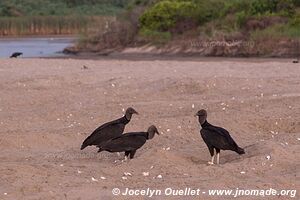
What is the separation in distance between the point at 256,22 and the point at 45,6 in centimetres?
4282

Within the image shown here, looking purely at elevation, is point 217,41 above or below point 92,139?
below

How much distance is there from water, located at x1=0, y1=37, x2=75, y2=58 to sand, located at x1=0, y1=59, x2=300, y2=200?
21708mm

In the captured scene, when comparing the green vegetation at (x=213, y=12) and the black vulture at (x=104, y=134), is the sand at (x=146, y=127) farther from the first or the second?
the green vegetation at (x=213, y=12)

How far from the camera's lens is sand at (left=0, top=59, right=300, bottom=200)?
10008 mm

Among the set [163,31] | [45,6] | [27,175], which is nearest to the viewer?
[27,175]

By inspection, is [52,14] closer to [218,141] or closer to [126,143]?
[126,143]

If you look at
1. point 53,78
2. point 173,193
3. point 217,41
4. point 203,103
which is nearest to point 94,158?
point 173,193

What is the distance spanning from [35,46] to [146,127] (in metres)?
42.1

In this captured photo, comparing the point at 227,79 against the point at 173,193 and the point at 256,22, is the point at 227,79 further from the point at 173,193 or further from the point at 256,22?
the point at 256,22

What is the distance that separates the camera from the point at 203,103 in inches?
672

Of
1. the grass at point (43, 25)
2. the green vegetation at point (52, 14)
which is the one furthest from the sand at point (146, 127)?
the grass at point (43, 25)

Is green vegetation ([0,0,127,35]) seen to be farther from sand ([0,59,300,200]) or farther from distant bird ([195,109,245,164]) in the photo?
distant bird ([195,109,245,164])

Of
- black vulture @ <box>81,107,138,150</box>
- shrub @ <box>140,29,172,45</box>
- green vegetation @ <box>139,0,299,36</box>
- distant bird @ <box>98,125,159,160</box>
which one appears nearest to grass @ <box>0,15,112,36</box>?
green vegetation @ <box>139,0,299,36</box>

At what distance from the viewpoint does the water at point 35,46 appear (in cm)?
4797
